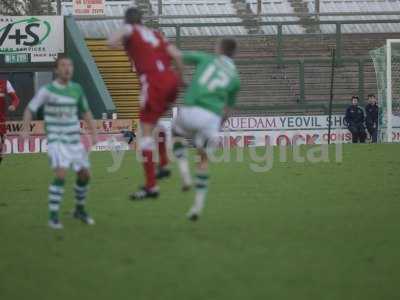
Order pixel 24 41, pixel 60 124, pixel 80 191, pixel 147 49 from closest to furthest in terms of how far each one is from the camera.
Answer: pixel 60 124 → pixel 80 191 → pixel 147 49 → pixel 24 41

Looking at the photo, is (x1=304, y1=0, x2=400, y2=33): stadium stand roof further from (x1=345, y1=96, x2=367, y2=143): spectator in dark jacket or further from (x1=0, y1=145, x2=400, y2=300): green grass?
(x1=0, y1=145, x2=400, y2=300): green grass

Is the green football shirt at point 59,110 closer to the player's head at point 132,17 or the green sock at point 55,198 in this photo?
the green sock at point 55,198

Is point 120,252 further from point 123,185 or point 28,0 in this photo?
point 28,0

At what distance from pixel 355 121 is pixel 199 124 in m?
21.7

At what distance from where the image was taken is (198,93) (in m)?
11.5

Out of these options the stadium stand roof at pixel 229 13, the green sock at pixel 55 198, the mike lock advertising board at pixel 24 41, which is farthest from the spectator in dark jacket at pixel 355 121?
the green sock at pixel 55 198

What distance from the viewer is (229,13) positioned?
1750 inches

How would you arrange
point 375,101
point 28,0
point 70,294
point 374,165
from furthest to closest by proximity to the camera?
point 28,0, point 375,101, point 374,165, point 70,294

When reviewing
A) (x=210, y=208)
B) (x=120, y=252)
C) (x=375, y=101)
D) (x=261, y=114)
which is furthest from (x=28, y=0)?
(x=120, y=252)

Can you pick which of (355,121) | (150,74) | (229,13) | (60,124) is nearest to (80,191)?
(60,124)

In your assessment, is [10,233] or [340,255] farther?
[10,233]

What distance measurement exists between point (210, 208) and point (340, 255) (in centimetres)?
402

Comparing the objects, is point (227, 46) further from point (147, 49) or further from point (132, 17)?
point (132, 17)

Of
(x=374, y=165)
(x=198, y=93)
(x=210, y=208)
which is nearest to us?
(x=198, y=93)
